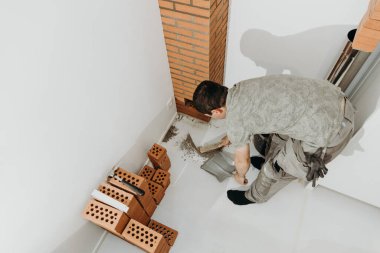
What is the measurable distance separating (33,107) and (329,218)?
7.37ft

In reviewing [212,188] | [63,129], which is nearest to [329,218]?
[212,188]

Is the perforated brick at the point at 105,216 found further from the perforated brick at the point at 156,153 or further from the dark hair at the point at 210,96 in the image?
the dark hair at the point at 210,96

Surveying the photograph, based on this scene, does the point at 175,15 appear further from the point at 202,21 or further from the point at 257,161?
the point at 257,161

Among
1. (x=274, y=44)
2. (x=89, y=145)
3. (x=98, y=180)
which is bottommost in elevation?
(x=98, y=180)

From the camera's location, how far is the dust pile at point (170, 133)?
266 centimetres

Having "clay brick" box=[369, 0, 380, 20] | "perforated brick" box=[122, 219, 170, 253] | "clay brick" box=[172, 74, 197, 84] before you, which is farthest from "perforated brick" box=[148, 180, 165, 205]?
"clay brick" box=[369, 0, 380, 20]

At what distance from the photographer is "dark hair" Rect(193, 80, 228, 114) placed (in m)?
1.51

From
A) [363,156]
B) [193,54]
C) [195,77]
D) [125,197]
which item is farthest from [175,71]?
[363,156]

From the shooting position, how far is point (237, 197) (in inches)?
86.4

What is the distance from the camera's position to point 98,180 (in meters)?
1.81

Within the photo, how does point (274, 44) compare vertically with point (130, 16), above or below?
below

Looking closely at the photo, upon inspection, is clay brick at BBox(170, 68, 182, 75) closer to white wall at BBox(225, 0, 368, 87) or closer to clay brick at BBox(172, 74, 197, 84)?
clay brick at BBox(172, 74, 197, 84)

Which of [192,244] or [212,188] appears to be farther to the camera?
[212,188]

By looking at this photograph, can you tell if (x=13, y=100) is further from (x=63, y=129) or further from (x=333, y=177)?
(x=333, y=177)
